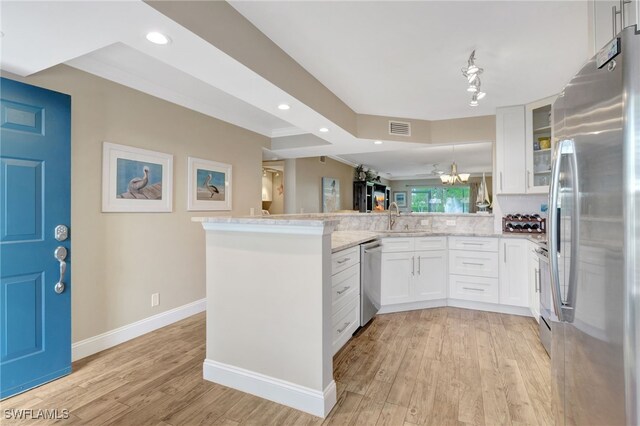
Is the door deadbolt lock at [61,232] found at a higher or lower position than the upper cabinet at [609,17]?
lower

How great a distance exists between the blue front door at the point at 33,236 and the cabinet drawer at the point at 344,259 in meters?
2.01

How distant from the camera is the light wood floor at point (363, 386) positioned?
5.80 feet

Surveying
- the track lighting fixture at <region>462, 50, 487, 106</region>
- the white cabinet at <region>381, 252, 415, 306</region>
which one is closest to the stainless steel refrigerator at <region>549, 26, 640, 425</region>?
the track lighting fixture at <region>462, 50, 487, 106</region>

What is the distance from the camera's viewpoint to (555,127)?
4.85 feet

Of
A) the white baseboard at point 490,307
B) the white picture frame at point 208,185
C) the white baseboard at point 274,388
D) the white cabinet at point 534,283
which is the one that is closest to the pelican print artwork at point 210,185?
the white picture frame at point 208,185

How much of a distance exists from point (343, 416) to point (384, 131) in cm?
329

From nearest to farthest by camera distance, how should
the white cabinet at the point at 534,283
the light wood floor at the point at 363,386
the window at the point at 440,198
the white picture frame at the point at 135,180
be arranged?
the light wood floor at the point at 363,386 < the white picture frame at the point at 135,180 < the white cabinet at the point at 534,283 < the window at the point at 440,198

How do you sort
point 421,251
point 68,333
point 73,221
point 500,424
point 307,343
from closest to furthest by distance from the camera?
point 500,424 < point 307,343 < point 68,333 < point 73,221 < point 421,251

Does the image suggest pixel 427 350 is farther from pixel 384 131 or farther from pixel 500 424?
pixel 384 131

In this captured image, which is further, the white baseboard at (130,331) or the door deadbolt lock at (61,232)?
the white baseboard at (130,331)

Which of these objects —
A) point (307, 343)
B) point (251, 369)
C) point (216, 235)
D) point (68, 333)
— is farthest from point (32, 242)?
point (307, 343)

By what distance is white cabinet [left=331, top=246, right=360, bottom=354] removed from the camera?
2355 mm

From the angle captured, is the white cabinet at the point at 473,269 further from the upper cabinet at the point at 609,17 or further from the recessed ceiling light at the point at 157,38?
the recessed ceiling light at the point at 157,38

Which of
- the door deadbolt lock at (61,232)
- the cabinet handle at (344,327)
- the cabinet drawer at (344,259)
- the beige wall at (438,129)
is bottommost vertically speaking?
the cabinet handle at (344,327)
